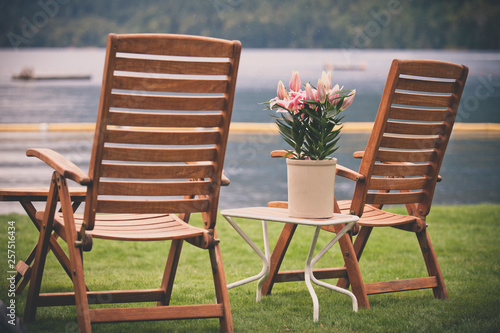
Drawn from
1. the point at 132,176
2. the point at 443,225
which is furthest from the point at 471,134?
the point at 132,176

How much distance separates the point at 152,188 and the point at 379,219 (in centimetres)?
138

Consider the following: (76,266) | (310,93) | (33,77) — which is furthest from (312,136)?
(33,77)

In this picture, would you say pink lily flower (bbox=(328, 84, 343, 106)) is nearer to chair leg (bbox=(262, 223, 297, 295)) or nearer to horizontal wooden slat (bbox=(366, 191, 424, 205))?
horizontal wooden slat (bbox=(366, 191, 424, 205))

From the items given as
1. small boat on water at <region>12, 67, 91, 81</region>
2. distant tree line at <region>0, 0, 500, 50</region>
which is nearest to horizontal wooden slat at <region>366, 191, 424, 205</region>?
small boat on water at <region>12, 67, 91, 81</region>

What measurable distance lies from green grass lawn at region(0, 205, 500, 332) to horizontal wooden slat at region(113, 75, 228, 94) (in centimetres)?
118

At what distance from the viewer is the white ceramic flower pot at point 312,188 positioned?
10.4 ft

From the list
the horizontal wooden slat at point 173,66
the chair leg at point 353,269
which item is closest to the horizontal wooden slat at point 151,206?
the horizontal wooden slat at point 173,66

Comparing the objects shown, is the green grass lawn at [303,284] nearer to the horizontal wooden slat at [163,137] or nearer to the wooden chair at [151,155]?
the wooden chair at [151,155]

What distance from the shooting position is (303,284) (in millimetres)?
4277

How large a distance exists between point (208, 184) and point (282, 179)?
776 cm

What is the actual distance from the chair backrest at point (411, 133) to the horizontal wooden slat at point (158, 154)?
97cm

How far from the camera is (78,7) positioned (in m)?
105

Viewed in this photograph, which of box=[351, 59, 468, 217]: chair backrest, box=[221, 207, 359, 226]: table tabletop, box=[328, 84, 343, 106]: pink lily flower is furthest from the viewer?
box=[351, 59, 468, 217]: chair backrest

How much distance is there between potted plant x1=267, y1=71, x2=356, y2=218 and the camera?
10.3 ft
